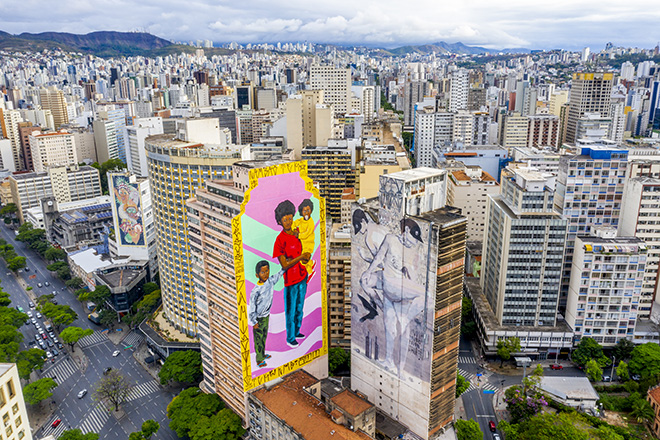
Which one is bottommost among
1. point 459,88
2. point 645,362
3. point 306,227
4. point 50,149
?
point 645,362

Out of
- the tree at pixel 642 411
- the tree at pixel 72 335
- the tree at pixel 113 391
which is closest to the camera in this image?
the tree at pixel 642 411

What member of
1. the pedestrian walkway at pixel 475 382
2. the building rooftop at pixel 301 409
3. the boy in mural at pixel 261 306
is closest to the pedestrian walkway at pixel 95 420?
the building rooftop at pixel 301 409

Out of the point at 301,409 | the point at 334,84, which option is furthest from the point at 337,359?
the point at 334,84

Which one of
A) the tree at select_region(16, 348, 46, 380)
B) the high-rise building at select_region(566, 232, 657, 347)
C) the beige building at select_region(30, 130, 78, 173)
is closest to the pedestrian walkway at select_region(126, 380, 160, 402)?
the tree at select_region(16, 348, 46, 380)

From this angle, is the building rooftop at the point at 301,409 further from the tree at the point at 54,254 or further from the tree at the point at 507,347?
the tree at the point at 54,254

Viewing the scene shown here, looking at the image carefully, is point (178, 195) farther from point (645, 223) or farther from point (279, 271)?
point (645, 223)
